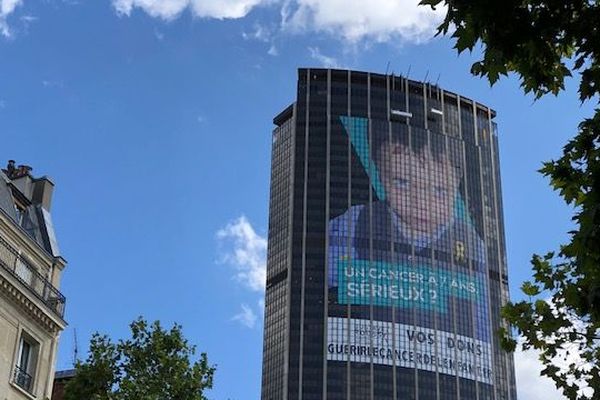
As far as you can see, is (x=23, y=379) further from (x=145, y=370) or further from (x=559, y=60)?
(x=559, y=60)

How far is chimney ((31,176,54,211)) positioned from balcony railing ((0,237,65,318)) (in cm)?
474

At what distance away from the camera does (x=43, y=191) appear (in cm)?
4250

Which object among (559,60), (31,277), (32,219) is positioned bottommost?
(559,60)

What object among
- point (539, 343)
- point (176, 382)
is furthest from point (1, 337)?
point (539, 343)

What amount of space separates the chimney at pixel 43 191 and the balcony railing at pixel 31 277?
15.5 feet

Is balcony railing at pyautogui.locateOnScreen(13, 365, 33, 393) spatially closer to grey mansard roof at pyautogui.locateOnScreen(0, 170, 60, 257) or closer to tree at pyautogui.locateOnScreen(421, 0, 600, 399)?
grey mansard roof at pyautogui.locateOnScreen(0, 170, 60, 257)

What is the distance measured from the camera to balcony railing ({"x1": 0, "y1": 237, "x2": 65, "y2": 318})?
116ft

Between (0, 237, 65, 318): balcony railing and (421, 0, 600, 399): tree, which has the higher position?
(0, 237, 65, 318): balcony railing

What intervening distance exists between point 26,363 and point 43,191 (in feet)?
27.6

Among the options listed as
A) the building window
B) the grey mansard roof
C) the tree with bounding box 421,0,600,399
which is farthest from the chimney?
the tree with bounding box 421,0,600,399

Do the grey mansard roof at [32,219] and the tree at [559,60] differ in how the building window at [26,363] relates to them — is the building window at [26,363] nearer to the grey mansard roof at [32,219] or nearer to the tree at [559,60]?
the grey mansard roof at [32,219]

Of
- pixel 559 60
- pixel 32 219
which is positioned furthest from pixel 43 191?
pixel 559 60

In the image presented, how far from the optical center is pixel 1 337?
3488cm

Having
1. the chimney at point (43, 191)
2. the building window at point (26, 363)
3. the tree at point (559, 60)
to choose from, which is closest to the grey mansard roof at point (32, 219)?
the chimney at point (43, 191)
